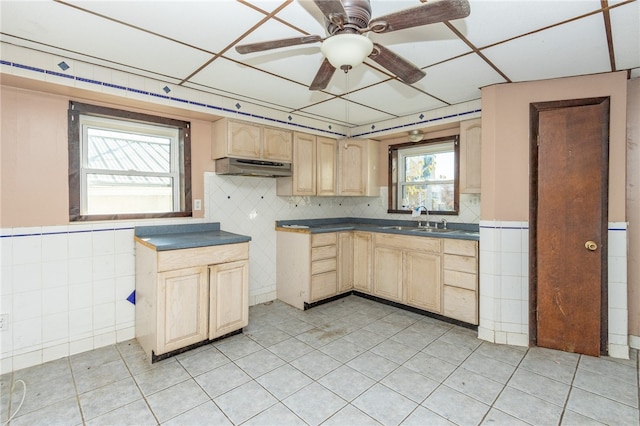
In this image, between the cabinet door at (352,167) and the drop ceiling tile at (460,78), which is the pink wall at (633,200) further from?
the cabinet door at (352,167)

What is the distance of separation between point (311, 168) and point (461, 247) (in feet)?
6.48

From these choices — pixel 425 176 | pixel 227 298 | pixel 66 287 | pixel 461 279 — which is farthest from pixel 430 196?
pixel 66 287

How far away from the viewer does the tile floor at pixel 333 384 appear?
1863 millimetres

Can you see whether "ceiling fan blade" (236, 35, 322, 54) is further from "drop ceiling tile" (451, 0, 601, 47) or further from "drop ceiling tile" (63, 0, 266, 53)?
"drop ceiling tile" (451, 0, 601, 47)

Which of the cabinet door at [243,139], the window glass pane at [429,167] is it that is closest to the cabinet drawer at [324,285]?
the cabinet door at [243,139]

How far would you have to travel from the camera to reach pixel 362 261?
405cm

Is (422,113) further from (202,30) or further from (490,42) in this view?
(202,30)

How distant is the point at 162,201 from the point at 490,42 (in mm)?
3083

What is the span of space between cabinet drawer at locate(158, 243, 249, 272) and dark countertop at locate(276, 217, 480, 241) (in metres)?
0.98

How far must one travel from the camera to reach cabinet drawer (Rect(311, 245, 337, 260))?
12.1ft

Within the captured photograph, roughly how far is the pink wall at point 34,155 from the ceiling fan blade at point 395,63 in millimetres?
2240

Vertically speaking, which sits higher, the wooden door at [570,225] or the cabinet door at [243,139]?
the cabinet door at [243,139]

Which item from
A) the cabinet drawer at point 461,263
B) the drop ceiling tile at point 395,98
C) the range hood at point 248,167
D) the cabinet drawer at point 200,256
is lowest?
the cabinet drawer at point 461,263

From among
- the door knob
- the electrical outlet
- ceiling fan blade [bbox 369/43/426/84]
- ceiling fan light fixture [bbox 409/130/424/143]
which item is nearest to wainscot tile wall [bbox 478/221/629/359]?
the door knob
